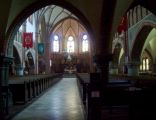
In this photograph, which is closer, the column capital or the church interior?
the church interior

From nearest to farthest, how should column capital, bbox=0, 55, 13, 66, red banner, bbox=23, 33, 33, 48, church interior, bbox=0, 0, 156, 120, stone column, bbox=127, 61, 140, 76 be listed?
church interior, bbox=0, 0, 156, 120
column capital, bbox=0, 55, 13, 66
stone column, bbox=127, 61, 140, 76
red banner, bbox=23, 33, 33, 48

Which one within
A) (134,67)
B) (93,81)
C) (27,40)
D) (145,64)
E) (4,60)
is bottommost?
(93,81)

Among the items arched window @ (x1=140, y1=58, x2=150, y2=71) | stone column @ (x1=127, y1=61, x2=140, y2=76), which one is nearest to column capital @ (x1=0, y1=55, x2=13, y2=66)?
stone column @ (x1=127, y1=61, x2=140, y2=76)

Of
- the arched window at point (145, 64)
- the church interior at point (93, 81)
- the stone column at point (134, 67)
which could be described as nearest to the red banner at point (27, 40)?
the stone column at point (134, 67)

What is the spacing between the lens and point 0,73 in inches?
470

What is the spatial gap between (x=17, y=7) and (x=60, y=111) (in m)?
5.53

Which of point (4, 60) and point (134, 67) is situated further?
point (134, 67)

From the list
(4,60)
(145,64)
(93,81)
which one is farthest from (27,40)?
(93,81)

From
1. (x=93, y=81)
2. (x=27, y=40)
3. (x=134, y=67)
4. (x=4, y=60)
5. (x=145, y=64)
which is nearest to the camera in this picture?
(x=93, y=81)

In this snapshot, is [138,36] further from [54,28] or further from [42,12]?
[54,28]

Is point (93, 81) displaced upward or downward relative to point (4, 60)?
downward

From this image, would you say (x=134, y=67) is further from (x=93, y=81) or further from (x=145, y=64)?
(x=93, y=81)

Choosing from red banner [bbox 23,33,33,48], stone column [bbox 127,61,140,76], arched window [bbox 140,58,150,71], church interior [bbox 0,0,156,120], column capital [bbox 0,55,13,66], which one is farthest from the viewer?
arched window [bbox 140,58,150,71]

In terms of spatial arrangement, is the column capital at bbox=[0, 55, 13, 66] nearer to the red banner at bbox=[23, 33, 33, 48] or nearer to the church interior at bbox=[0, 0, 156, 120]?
the church interior at bbox=[0, 0, 156, 120]
